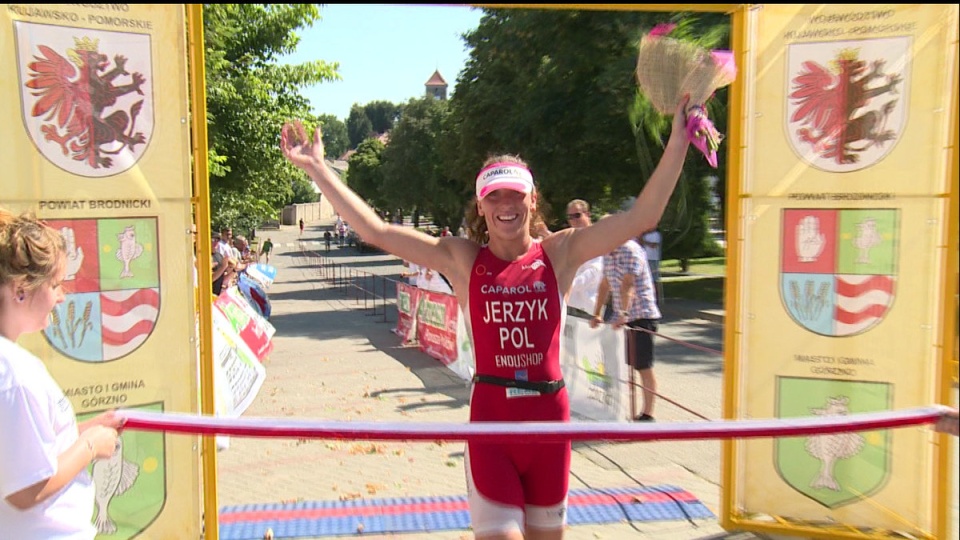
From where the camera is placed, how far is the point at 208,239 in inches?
175

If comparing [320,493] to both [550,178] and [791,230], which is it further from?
[550,178]

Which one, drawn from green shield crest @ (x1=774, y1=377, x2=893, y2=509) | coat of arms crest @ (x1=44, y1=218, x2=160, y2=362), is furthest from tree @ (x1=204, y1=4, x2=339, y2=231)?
green shield crest @ (x1=774, y1=377, x2=893, y2=509)

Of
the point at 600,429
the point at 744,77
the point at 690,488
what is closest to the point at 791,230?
the point at 744,77

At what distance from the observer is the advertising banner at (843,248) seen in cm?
464

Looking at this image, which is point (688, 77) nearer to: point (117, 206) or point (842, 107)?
point (842, 107)

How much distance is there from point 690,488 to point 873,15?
3637mm

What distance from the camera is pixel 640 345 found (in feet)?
25.4

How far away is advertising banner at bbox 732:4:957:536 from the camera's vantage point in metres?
4.64

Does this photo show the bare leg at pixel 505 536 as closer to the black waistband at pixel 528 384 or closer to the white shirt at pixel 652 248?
the black waistband at pixel 528 384

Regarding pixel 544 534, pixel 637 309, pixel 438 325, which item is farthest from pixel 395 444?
pixel 438 325

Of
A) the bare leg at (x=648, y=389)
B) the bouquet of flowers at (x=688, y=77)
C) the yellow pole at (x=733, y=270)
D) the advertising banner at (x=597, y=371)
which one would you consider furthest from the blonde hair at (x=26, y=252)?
the bare leg at (x=648, y=389)

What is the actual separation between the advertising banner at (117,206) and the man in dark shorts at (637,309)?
4545 mm

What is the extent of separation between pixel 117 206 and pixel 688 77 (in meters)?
3.09

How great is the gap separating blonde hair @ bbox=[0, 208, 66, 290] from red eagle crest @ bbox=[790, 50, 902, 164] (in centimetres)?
423
